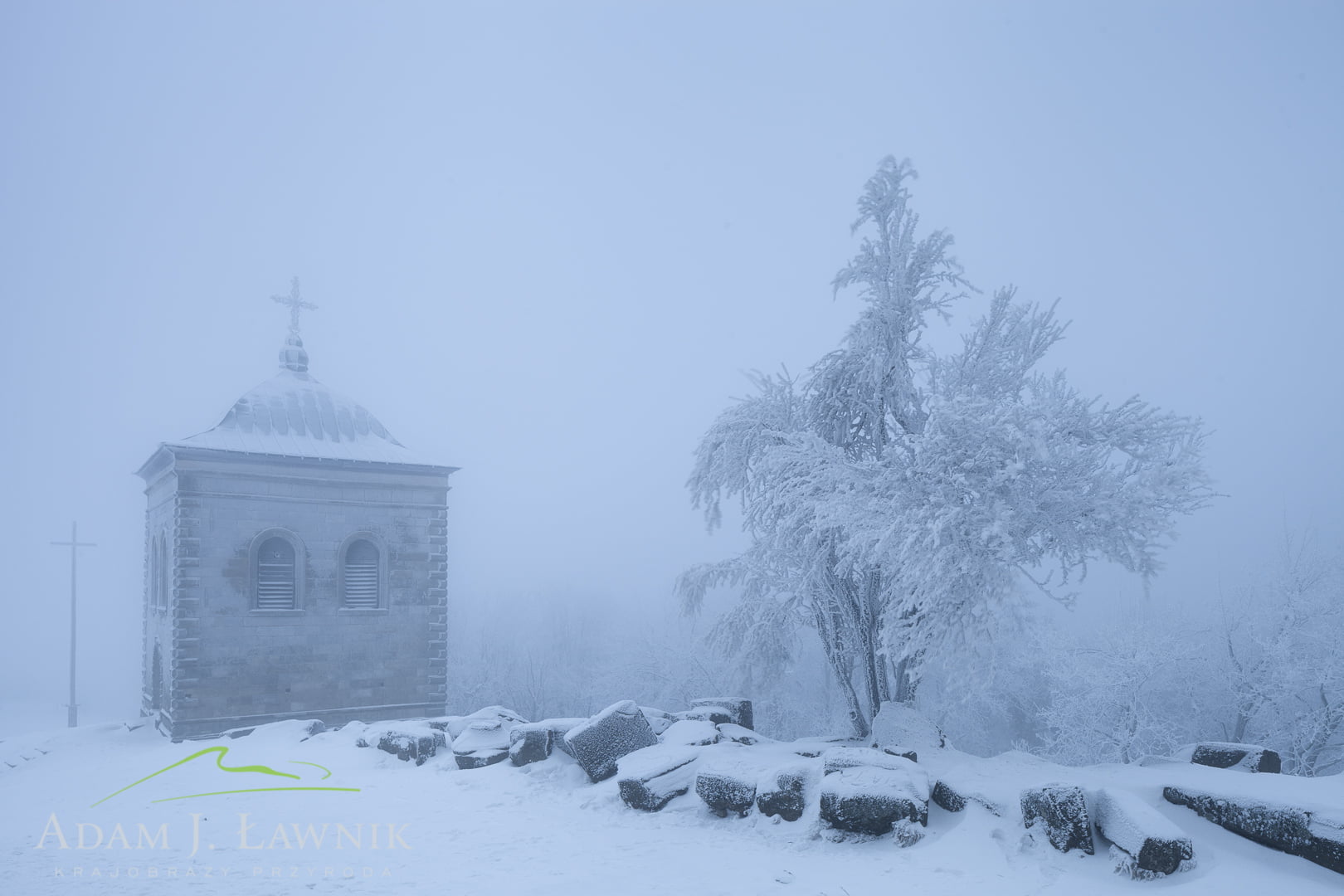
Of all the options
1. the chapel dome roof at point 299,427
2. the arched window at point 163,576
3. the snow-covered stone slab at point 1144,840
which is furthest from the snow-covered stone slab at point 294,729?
the snow-covered stone slab at point 1144,840

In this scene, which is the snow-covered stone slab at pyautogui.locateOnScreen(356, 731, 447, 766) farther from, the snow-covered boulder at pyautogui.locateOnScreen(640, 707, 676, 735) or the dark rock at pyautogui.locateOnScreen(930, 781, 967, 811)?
the dark rock at pyautogui.locateOnScreen(930, 781, 967, 811)

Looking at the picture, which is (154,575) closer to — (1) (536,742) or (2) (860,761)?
(1) (536,742)

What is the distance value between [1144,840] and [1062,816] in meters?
0.58

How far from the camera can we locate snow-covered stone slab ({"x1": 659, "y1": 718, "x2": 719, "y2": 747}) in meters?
8.77

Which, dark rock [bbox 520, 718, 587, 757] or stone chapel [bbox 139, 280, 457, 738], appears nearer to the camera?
dark rock [bbox 520, 718, 587, 757]

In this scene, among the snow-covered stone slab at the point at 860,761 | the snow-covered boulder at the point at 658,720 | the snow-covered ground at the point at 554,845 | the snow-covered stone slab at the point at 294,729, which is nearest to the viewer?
the snow-covered ground at the point at 554,845

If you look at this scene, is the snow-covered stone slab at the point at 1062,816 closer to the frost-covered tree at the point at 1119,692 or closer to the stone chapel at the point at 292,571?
the stone chapel at the point at 292,571

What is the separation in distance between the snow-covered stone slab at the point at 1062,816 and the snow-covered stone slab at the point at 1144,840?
16cm

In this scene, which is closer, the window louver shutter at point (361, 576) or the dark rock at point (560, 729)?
the dark rock at point (560, 729)

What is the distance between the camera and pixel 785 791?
6.49 meters

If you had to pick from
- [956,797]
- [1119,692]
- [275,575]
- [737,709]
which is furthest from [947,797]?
[1119,692]

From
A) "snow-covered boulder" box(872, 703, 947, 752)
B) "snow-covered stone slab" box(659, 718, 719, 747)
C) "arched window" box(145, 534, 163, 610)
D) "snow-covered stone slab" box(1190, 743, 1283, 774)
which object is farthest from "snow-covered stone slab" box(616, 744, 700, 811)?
"arched window" box(145, 534, 163, 610)

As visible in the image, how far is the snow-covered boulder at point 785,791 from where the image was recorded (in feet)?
21.2

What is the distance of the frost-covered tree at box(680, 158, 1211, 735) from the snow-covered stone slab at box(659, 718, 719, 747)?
6.99 feet
